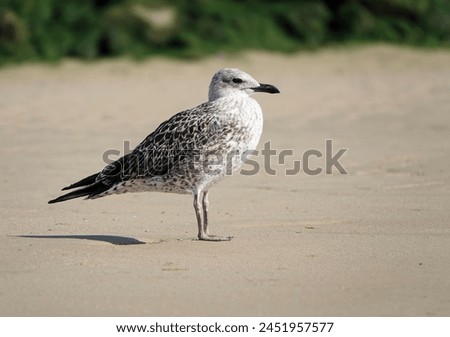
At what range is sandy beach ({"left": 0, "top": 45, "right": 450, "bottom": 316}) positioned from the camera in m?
6.14

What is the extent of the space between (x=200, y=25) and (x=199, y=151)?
13.6m

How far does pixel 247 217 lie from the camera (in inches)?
349

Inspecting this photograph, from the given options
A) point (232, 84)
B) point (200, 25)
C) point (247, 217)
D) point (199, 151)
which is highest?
point (200, 25)

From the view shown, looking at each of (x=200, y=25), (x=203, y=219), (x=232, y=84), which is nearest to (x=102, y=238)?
(x=203, y=219)

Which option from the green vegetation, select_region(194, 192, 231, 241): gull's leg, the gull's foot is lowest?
the gull's foot

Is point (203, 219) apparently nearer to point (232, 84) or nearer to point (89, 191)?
point (89, 191)

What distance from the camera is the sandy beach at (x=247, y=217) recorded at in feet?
20.2

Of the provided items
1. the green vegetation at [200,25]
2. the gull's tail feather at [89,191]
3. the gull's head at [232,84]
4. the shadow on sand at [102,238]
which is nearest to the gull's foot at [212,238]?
the shadow on sand at [102,238]

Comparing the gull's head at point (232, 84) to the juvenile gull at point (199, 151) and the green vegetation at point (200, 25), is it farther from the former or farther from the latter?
the green vegetation at point (200, 25)

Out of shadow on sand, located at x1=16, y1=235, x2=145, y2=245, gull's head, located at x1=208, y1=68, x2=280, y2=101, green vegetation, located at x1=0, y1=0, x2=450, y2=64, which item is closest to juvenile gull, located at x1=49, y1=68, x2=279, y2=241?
gull's head, located at x1=208, y1=68, x2=280, y2=101

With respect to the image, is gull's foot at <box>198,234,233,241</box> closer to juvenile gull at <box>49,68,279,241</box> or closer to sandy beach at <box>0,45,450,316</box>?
juvenile gull at <box>49,68,279,241</box>

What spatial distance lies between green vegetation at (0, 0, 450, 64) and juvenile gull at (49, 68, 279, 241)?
12.1 metres

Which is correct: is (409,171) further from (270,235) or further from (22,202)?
(22,202)
